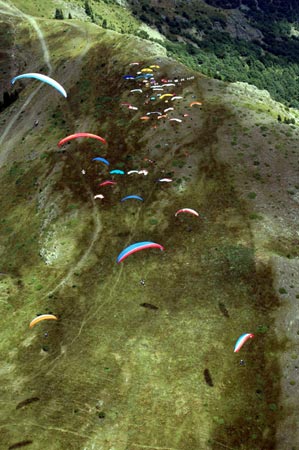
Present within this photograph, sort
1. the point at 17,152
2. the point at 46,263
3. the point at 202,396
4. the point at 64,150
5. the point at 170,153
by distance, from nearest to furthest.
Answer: the point at 202,396 < the point at 46,263 < the point at 170,153 < the point at 64,150 < the point at 17,152

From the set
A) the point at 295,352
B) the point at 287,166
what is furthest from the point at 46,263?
the point at 287,166

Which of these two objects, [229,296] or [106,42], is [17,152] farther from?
[229,296]

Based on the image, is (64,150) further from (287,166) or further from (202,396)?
(202,396)

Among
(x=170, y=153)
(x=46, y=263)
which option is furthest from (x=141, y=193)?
(x=46, y=263)

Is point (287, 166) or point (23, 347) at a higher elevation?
point (287, 166)

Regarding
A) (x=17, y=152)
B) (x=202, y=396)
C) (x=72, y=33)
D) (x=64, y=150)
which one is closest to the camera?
(x=202, y=396)

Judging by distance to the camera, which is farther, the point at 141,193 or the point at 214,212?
the point at 141,193
